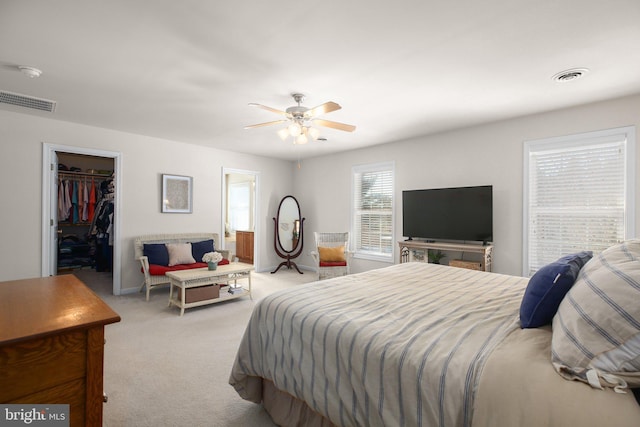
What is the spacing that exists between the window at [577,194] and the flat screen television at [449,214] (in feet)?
1.48

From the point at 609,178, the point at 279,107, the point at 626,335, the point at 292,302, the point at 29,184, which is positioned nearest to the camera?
the point at 626,335

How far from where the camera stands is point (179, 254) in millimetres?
4676

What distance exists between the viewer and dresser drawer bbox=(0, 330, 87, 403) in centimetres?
100

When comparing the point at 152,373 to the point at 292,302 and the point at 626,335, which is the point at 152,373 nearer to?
the point at 292,302

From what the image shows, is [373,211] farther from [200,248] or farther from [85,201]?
[85,201]

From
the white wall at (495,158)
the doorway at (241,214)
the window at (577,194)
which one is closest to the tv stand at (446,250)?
the white wall at (495,158)

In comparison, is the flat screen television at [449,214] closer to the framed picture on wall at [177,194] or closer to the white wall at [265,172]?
the white wall at [265,172]

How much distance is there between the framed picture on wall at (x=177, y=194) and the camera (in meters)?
5.05

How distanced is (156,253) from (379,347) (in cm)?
428

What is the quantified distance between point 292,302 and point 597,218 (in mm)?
3678

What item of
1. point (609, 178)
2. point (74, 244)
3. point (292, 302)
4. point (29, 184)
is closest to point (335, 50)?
point (292, 302)

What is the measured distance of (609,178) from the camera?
3.29m

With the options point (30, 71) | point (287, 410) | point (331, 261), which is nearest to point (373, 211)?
point (331, 261)

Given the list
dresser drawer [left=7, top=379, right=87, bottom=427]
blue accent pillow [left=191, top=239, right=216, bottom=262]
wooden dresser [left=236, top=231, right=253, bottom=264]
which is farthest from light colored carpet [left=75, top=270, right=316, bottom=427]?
wooden dresser [left=236, top=231, right=253, bottom=264]
